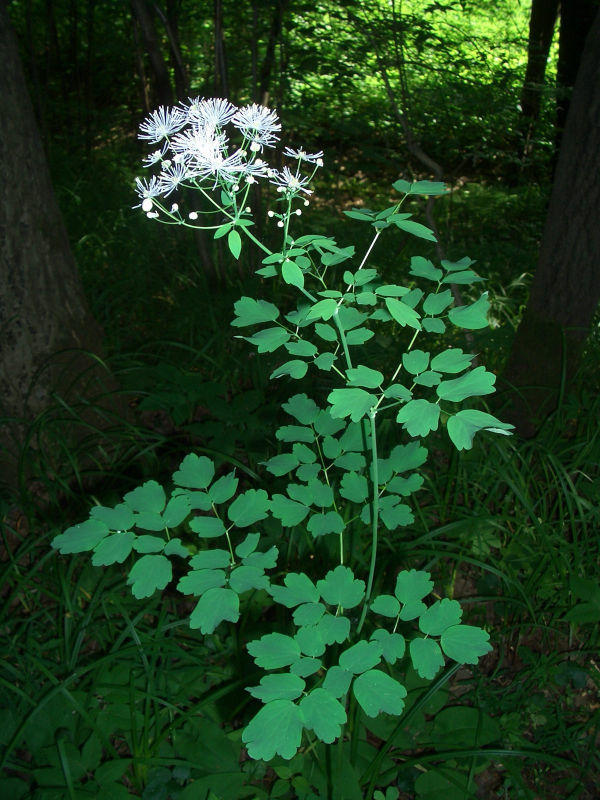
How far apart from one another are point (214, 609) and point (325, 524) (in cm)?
33

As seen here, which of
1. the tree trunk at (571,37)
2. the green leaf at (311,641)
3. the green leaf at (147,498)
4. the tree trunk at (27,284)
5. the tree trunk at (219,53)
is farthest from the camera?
the tree trunk at (571,37)

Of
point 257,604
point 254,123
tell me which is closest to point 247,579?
point 254,123

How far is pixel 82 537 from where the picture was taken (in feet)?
3.19

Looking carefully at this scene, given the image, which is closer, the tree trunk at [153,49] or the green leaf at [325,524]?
the green leaf at [325,524]

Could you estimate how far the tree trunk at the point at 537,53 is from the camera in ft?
13.3

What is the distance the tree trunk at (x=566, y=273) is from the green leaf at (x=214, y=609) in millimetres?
1577

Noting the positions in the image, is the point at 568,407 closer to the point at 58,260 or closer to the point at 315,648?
the point at 315,648

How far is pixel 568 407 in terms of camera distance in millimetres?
2150

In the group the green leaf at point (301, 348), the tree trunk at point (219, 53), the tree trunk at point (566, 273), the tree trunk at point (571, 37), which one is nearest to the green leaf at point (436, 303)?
the green leaf at point (301, 348)

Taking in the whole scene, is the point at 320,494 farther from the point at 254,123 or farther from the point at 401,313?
the point at 254,123

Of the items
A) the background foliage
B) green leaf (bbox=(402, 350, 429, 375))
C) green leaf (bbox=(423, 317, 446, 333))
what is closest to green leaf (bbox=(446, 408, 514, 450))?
green leaf (bbox=(402, 350, 429, 375))

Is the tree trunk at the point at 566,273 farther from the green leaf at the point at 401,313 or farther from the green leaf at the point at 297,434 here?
the green leaf at the point at 401,313

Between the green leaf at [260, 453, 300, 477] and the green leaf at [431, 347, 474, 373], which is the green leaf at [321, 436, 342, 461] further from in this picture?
the green leaf at [431, 347, 474, 373]

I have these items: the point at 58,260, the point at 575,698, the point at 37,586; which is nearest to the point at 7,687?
the point at 37,586
